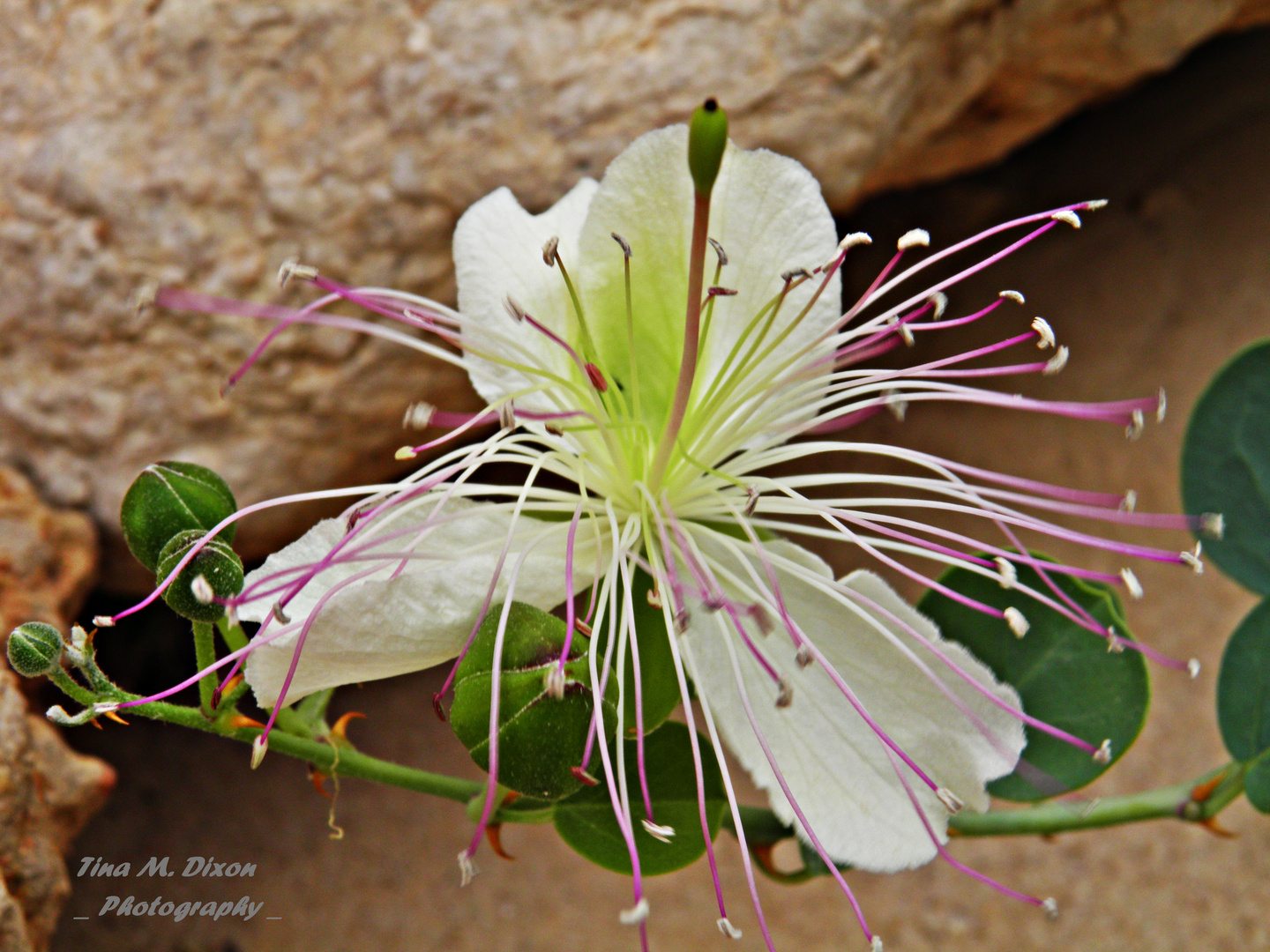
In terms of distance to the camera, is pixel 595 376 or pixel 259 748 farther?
pixel 595 376

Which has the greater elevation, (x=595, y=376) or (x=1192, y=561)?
(x=595, y=376)

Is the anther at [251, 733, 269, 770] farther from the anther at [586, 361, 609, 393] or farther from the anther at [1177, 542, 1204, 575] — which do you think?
the anther at [1177, 542, 1204, 575]

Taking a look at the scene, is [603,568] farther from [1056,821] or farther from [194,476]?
[1056,821]

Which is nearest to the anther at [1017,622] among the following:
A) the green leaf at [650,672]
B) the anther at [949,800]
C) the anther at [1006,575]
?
the anther at [1006,575]

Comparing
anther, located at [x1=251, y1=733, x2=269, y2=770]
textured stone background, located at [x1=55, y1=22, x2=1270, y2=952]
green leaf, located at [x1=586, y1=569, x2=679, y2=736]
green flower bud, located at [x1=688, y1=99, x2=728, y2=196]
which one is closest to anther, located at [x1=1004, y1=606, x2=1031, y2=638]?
green leaf, located at [x1=586, y1=569, x2=679, y2=736]

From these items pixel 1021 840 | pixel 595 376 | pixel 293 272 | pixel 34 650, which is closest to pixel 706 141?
pixel 595 376

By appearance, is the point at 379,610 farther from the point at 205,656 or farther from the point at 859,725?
the point at 859,725

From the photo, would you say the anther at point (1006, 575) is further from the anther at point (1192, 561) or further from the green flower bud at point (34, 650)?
the green flower bud at point (34, 650)

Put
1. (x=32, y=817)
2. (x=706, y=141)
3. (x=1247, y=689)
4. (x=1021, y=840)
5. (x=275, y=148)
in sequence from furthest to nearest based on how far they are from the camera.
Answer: (x=1021, y=840)
(x=275, y=148)
(x=32, y=817)
(x=1247, y=689)
(x=706, y=141)
